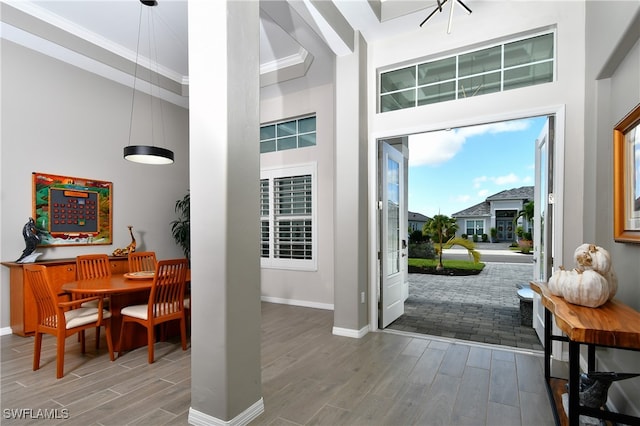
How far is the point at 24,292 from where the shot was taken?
12.0 ft

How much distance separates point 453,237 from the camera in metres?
10.0

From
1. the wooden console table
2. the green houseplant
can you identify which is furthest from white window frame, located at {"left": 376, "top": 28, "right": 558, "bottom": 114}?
the green houseplant

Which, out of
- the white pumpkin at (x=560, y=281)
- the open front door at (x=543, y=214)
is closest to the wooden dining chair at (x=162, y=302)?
the white pumpkin at (x=560, y=281)

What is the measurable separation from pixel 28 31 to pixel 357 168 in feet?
13.4

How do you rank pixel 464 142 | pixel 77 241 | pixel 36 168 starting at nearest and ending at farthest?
pixel 36 168 → pixel 77 241 → pixel 464 142

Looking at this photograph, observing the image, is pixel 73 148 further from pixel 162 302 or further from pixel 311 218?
pixel 311 218

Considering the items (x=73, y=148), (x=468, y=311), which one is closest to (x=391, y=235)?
(x=468, y=311)

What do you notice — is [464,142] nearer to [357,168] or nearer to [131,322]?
[357,168]

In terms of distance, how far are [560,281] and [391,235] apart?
2498 millimetres

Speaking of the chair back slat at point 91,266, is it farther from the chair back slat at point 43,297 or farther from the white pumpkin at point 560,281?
the white pumpkin at point 560,281

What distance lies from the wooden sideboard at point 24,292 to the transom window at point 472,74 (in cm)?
427

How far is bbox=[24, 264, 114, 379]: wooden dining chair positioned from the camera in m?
2.61

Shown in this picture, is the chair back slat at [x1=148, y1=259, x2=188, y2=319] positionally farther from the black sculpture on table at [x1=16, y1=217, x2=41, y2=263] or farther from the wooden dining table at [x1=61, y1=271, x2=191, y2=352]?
the black sculpture on table at [x1=16, y1=217, x2=41, y2=263]

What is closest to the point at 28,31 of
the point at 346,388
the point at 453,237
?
the point at 346,388
